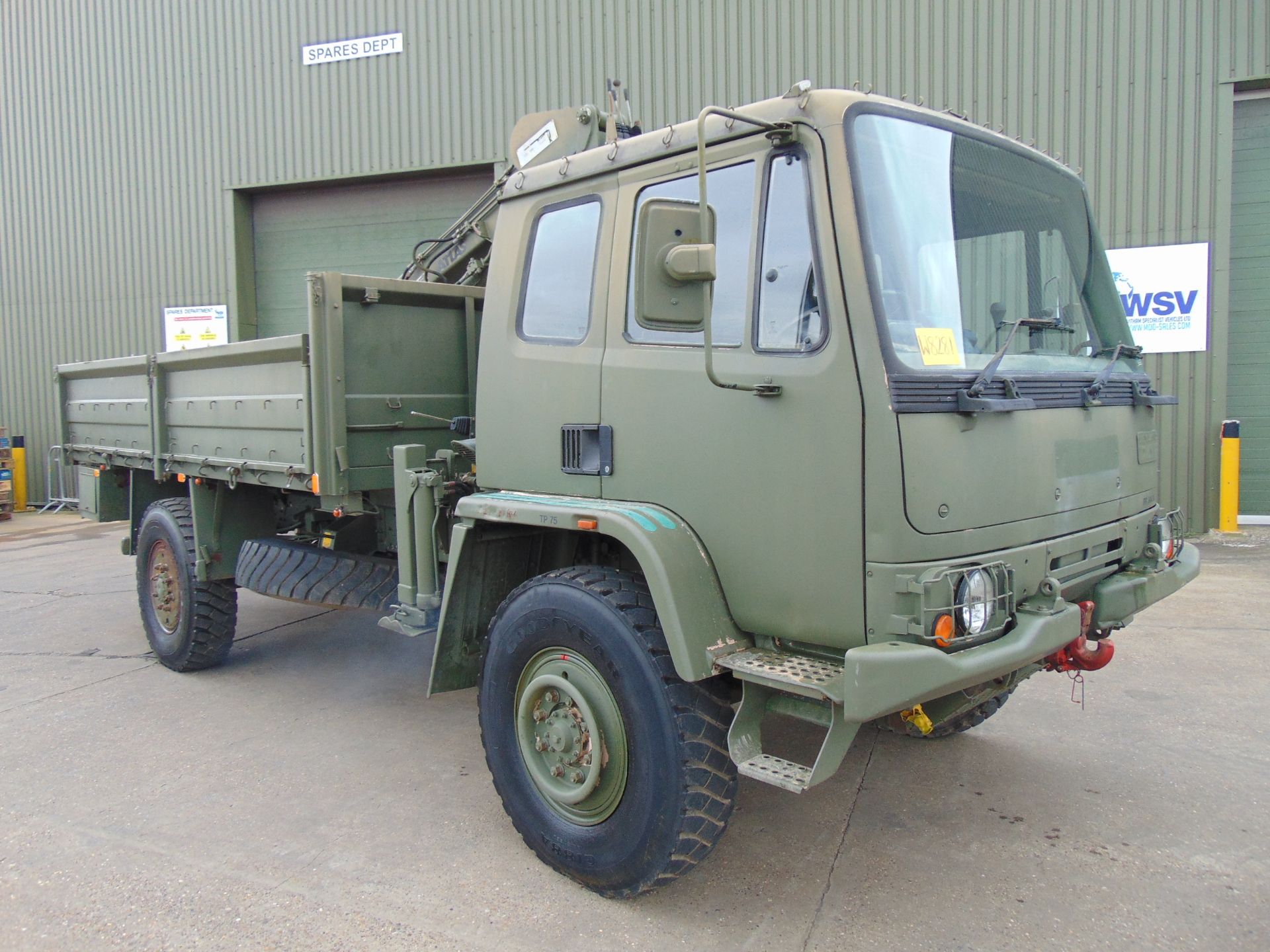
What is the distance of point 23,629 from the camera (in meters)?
7.28

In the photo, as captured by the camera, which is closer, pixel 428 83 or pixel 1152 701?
pixel 1152 701

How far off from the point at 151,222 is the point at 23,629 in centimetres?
929

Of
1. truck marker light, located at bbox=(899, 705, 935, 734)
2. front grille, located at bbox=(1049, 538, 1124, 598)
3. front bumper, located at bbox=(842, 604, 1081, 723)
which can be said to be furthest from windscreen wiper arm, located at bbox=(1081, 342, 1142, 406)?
truck marker light, located at bbox=(899, 705, 935, 734)

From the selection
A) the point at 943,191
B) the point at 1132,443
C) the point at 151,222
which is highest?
the point at 151,222

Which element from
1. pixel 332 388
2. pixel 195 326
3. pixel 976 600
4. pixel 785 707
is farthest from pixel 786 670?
pixel 195 326

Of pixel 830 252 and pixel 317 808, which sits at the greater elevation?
pixel 830 252

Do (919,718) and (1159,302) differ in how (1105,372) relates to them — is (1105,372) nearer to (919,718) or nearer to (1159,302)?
(919,718)

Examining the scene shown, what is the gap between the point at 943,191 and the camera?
123 inches

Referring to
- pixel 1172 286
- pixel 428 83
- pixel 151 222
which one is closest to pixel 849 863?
pixel 1172 286

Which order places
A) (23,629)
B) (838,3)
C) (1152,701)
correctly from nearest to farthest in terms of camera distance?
(1152,701)
(23,629)
(838,3)

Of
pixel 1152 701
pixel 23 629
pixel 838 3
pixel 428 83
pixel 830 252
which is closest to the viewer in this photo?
pixel 830 252

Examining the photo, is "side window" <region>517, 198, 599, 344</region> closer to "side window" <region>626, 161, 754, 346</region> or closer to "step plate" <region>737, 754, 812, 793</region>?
"side window" <region>626, 161, 754, 346</region>

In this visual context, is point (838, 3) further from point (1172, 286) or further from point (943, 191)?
point (943, 191)

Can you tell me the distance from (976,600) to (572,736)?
4.67 ft
